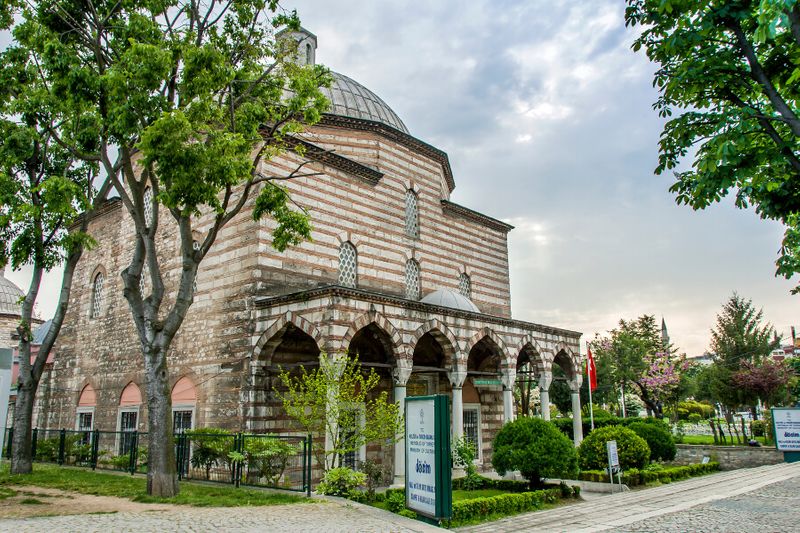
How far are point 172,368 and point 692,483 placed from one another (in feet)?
51.2

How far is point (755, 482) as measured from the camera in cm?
1564

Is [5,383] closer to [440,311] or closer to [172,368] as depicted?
[172,368]

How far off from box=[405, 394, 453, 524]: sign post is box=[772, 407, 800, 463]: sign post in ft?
55.0

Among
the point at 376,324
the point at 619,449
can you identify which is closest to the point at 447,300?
the point at 376,324

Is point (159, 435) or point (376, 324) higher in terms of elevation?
point (376, 324)

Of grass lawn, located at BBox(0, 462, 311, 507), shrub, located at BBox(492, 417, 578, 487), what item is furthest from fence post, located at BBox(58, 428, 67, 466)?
shrub, located at BBox(492, 417, 578, 487)

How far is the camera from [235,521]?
29.8 feet

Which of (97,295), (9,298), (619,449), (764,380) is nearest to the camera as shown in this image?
(619,449)

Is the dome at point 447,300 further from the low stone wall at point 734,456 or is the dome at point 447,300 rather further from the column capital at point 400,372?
the low stone wall at point 734,456

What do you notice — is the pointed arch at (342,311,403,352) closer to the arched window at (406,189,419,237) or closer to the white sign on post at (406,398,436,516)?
the white sign on post at (406,398,436,516)

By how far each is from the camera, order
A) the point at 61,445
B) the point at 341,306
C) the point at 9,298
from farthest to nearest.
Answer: the point at 9,298
the point at 61,445
the point at 341,306

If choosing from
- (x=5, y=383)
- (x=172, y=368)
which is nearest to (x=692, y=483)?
(x=172, y=368)

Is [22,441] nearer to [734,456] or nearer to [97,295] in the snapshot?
[97,295]

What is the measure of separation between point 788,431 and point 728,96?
54.3ft
